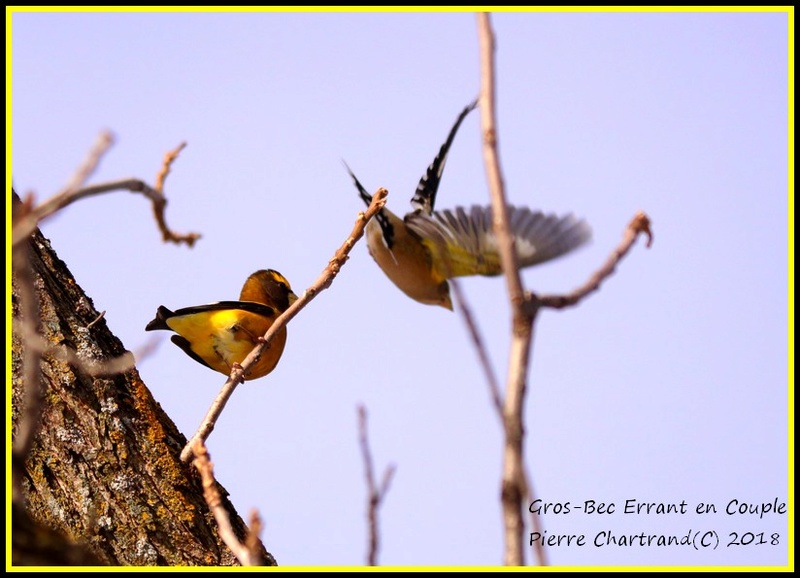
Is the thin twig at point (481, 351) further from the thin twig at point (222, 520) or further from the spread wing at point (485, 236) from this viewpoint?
the spread wing at point (485, 236)

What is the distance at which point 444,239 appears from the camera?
6.20 metres

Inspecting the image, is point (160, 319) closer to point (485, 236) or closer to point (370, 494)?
point (485, 236)

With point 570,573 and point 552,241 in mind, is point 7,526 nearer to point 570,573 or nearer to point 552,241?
point 570,573

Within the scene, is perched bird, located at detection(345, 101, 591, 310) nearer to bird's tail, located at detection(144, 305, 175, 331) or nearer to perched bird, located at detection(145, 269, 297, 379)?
perched bird, located at detection(145, 269, 297, 379)

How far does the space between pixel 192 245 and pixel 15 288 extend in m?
1.84

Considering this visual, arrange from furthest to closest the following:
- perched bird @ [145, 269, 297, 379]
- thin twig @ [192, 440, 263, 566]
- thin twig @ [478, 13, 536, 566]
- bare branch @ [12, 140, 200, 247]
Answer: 1. perched bird @ [145, 269, 297, 379]
2. thin twig @ [192, 440, 263, 566]
3. bare branch @ [12, 140, 200, 247]
4. thin twig @ [478, 13, 536, 566]

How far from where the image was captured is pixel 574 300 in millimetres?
1402

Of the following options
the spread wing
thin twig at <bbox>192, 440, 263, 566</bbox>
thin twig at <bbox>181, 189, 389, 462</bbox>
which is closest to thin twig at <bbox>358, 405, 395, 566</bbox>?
thin twig at <bbox>192, 440, 263, 566</bbox>

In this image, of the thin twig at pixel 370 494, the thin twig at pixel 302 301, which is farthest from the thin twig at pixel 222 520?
the thin twig at pixel 302 301

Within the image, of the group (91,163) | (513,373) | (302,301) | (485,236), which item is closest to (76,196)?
(91,163)

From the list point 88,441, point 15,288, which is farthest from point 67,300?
point 88,441

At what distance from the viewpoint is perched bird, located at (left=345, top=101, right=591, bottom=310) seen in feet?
17.6

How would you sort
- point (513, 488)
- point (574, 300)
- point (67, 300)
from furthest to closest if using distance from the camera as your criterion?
1. point (67, 300)
2. point (574, 300)
3. point (513, 488)

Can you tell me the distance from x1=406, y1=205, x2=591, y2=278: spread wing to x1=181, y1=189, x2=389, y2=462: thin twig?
165cm
